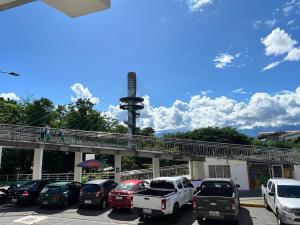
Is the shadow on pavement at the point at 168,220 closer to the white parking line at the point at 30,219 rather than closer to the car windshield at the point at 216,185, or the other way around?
the car windshield at the point at 216,185

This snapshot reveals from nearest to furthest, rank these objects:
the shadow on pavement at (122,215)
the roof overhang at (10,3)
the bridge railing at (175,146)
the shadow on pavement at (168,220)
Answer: the roof overhang at (10,3) → the shadow on pavement at (168,220) → the shadow on pavement at (122,215) → the bridge railing at (175,146)

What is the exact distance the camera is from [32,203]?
60.2 ft

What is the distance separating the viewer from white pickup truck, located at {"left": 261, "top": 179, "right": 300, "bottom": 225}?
36.5ft

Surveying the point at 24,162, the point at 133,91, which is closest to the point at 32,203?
the point at 24,162

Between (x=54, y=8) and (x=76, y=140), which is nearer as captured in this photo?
(x=54, y=8)

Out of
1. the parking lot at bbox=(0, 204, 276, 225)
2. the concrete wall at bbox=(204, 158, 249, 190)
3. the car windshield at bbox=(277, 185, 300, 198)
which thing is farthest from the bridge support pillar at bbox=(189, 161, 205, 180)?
the car windshield at bbox=(277, 185, 300, 198)

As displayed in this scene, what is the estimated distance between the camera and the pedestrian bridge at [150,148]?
974 inches

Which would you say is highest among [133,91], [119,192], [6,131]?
[133,91]

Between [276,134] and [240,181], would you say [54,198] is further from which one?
[276,134]

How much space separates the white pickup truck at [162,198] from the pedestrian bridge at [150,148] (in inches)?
401

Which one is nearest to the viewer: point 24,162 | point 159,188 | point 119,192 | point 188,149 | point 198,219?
point 198,219

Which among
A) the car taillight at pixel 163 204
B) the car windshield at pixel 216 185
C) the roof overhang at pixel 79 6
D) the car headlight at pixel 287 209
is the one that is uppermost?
the roof overhang at pixel 79 6

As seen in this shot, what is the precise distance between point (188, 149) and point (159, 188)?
11.6m

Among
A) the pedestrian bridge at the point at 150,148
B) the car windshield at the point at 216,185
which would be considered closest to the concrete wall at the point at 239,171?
the pedestrian bridge at the point at 150,148
